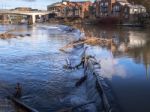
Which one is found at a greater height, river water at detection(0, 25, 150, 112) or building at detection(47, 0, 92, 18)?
building at detection(47, 0, 92, 18)

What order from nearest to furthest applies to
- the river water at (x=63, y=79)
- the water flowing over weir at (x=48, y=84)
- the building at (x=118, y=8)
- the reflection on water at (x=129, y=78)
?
the water flowing over weir at (x=48, y=84), the reflection on water at (x=129, y=78), the river water at (x=63, y=79), the building at (x=118, y=8)

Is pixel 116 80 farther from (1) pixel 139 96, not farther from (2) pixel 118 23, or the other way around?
(2) pixel 118 23

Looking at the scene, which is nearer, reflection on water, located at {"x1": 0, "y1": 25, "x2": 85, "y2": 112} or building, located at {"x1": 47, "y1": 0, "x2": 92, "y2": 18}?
reflection on water, located at {"x1": 0, "y1": 25, "x2": 85, "y2": 112}

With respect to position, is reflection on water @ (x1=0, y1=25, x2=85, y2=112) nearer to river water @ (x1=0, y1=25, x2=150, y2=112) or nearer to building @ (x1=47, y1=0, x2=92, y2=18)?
river water @ (x1=0, y1=25, x2=150, y2=112)

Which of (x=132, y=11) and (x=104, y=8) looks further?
(x=104, y=8)

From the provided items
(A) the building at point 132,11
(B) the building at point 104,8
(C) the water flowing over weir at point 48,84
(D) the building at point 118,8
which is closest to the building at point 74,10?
(B) the building at point 104,8

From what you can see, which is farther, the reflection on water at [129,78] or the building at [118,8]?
the building at [118,8]

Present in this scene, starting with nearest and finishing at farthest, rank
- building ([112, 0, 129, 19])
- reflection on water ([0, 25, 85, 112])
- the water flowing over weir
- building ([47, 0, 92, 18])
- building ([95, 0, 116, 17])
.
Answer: the water flowing over weir < reflection on water ([0, 25, 85, 112]) < building ([112, 0, 129, 19]) < building ([95, 0, 116, 17]) < building ([47, 0, 92, 18])

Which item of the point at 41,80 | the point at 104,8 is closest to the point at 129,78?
the point at 41,80

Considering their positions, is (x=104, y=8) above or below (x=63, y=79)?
above

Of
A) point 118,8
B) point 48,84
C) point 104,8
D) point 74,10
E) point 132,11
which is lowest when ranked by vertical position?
point 48,84

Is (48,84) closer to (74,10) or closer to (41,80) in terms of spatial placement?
(41,80)

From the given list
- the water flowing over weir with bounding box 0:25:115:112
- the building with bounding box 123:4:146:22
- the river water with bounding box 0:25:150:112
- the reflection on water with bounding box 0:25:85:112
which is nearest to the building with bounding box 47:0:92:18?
the building with bounding box 123:4:146:22

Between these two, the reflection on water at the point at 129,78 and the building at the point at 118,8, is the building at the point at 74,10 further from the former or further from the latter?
the reflection on water at the point at 129,78
